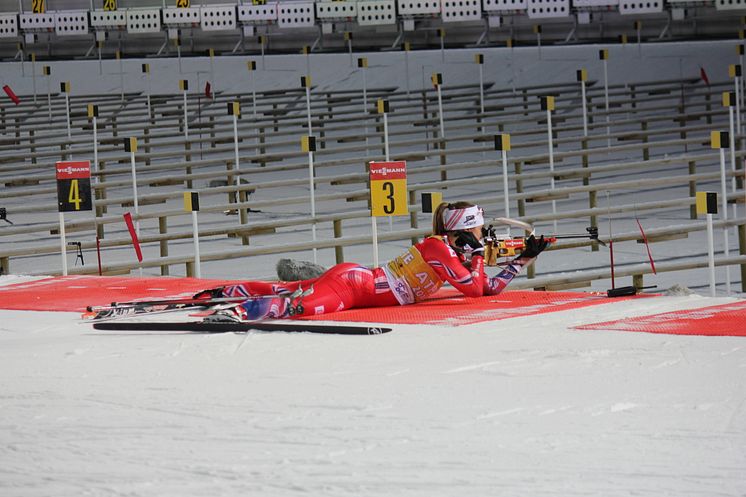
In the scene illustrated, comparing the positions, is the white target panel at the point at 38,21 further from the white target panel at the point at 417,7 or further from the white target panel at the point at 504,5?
the white target panel at the point at 504,5

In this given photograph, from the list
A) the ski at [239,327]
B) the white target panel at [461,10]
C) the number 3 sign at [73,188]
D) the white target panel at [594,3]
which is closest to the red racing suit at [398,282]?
the ski at [239,327]

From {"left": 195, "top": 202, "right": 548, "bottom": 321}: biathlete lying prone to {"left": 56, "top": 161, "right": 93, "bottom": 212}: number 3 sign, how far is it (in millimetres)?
2322

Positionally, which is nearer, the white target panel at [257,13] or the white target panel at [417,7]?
the white target panel at [417,7]

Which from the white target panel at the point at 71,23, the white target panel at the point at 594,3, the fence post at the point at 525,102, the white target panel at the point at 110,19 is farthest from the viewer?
the white target panel at the point at 71,23

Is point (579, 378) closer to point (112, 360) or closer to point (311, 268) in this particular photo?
point (112, 360)

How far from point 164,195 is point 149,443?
322 inches

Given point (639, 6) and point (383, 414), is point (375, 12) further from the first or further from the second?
point (383, 414)

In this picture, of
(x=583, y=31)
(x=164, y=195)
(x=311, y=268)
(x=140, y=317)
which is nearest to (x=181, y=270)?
(x=164, y=195)

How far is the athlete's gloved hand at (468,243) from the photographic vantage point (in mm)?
5801

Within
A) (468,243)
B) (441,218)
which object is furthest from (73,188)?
(468,243)

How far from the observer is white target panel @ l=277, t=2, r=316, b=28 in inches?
857

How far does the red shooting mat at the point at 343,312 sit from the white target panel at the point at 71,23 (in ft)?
52.4

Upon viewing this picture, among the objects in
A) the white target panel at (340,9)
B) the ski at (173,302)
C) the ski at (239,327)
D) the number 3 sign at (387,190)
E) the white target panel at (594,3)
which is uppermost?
the white target panel at (340,9)

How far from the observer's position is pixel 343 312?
5.73 m
